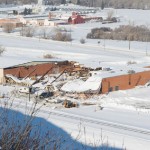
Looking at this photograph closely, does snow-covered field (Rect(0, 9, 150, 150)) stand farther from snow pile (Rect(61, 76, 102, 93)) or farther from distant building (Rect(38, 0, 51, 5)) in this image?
distant building (Rect(38, 0, 51, 5))

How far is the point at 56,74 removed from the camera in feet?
72.3

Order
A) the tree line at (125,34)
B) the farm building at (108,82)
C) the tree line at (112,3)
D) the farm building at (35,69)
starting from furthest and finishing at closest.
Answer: the tree line at (112,3) < the tree line at (125,34) < the farm building at (35,69) < the farm building at (108,82)

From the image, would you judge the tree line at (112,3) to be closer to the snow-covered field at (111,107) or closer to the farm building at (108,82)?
the snow-covered field at (111,107)

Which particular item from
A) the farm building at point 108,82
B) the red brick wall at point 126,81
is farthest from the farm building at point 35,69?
the red brick wall at point 126,81

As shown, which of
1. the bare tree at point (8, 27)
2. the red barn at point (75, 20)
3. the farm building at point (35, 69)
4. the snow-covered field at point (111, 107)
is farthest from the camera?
the red barn at point (75, 20)

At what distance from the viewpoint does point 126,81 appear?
19438 mm

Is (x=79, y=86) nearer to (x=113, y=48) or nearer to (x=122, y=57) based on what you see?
(x=122, y=57)

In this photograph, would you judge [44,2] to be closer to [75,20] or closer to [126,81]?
[75,20]

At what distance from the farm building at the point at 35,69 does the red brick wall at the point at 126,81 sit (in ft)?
10.7

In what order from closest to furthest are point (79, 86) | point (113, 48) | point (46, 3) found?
point (79, 86) < point (113, 48) < point (46, 3)

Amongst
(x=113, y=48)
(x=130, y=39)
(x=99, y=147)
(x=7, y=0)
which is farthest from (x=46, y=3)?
(x=99, y=147)

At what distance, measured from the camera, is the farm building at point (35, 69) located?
2061 cm

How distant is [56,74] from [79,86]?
3.37 metres

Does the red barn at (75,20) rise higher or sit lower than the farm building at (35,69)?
lower
